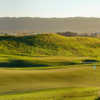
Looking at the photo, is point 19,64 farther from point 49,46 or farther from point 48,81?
point 49,46

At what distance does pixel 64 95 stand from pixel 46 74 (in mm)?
6018

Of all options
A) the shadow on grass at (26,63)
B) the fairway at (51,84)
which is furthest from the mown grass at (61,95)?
the shadow on grass at (26,63)

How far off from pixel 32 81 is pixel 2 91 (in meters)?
3.53

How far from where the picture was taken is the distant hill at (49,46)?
5334cm

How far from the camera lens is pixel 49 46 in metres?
58.4

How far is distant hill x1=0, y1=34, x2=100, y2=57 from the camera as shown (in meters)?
53.3

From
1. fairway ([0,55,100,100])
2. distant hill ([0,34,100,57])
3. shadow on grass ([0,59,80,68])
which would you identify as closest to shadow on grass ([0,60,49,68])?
shadow on grass ([0,59,80,68])

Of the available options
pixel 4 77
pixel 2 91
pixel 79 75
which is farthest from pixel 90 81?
pixel 2 91

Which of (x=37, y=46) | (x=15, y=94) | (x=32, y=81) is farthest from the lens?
(x=37, y=46)

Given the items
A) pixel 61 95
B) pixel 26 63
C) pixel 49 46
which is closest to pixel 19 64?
pixel 26 63

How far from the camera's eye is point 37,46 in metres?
57.8

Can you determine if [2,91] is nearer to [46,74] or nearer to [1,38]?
[46,74]

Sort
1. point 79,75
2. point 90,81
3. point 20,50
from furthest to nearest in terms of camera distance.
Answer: point 20,50
point 79,75
point 90,81

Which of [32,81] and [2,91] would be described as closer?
[2,91]
